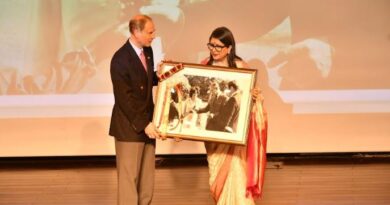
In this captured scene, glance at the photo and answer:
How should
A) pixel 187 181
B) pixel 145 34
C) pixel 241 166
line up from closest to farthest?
pixel 145 34, pixel 241 166, pixel 187 181

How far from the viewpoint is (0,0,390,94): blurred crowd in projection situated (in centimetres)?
422

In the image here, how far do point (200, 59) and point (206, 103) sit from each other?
5.20 feet

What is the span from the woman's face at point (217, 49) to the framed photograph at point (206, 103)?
0.08m

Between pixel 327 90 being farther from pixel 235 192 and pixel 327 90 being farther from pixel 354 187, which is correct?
pixel 235 192

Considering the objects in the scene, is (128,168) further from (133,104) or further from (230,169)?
(230,169)

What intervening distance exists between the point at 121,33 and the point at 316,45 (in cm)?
160

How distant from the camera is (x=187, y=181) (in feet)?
13.7

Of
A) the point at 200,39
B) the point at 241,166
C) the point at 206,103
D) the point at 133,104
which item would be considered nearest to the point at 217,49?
the point at 206,103

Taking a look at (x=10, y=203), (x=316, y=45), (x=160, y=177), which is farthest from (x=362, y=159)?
(x=10, y=203)

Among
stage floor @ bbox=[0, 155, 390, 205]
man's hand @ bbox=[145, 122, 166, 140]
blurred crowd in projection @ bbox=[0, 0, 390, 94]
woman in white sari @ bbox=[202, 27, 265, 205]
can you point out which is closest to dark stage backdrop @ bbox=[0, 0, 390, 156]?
blurred crowd in projection @ bbox=[0, 0, 390, 94]

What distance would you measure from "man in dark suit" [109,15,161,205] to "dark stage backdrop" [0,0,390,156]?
1.48 meters

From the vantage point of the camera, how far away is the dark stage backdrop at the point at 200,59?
423cm

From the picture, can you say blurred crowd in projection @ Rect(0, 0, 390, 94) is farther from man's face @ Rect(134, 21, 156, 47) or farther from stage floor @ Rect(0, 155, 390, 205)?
man's face @ Rect(134, 21, 156, 47)

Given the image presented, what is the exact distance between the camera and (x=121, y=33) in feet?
14.0
